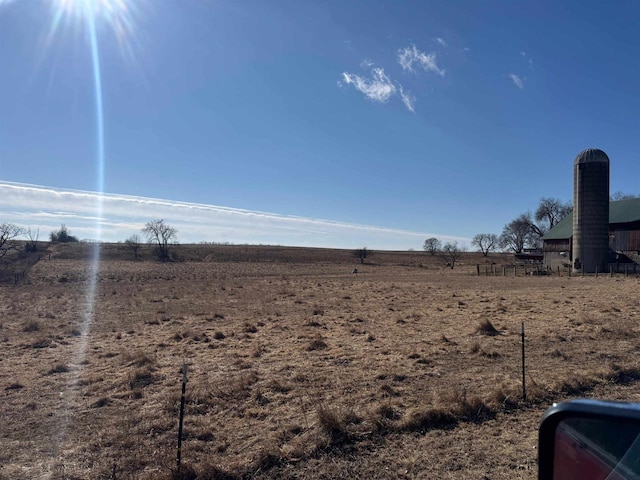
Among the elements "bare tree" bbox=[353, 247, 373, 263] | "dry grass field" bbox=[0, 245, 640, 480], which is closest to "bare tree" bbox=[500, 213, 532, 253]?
"bare tree" bbox=[353, 247, 373, 263]

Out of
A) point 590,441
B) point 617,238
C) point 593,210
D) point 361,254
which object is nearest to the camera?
point 590,441

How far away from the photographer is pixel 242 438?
5.88m

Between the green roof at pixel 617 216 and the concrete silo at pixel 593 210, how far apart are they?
19.2 ft

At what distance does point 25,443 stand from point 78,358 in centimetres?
597

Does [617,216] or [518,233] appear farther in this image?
[518,233]

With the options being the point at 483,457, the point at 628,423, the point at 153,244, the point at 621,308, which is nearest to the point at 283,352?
the point at 483,457

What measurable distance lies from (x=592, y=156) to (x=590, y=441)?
57.8m

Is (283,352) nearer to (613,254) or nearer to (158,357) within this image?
(158,357)

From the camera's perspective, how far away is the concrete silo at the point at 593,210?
48.8 metres

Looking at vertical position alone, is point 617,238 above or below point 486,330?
above

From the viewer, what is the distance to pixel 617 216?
54.6 metres

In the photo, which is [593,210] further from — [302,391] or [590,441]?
[590,441]

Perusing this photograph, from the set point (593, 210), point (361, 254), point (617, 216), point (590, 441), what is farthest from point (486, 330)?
point (361, 254)

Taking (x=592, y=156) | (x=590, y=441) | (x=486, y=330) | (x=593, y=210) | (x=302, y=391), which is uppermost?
(x=592, y=156)
